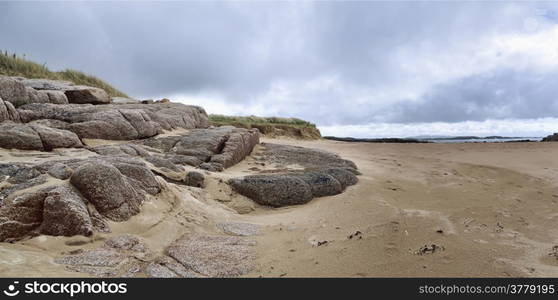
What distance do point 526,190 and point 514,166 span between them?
3939 millimetres

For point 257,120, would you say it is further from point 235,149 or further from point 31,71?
point 235,149

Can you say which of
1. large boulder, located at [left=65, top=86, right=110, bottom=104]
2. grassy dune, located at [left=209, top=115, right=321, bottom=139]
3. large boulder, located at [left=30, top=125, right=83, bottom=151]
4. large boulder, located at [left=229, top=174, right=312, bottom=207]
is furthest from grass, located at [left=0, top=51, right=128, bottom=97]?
large boulder, located at [left=229, top=174, right=312, bottom=207]

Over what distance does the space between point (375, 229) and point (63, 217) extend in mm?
3802

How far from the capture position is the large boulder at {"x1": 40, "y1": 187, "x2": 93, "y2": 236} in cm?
386

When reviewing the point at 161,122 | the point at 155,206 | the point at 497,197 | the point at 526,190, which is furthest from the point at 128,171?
the point at 526,190

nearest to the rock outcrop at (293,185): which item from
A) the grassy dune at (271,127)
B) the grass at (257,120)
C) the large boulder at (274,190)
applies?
the large boulder at (274,190)

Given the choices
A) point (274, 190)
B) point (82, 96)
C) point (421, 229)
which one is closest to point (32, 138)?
point (274, 190)

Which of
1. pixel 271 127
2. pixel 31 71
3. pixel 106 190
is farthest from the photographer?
pixel 271 127

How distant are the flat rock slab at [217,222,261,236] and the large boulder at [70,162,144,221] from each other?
4.11 feet

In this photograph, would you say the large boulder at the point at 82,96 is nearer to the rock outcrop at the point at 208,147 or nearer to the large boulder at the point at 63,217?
the rock outcrop at the point at 208,147

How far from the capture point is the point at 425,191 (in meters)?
8.05

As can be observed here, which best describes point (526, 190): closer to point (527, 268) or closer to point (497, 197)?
point (497, 197)

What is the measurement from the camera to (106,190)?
178 inches

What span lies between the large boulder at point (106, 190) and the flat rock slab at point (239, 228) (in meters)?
1.25
